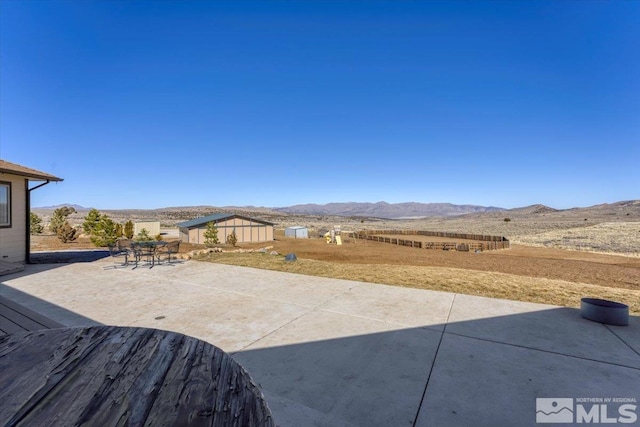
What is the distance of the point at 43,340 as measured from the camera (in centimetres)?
177

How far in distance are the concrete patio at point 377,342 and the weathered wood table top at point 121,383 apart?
1254mm

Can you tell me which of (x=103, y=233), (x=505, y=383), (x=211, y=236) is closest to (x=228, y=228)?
(x=211, y=236)

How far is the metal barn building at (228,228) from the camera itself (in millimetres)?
25453

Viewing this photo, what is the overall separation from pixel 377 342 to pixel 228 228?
24.9m

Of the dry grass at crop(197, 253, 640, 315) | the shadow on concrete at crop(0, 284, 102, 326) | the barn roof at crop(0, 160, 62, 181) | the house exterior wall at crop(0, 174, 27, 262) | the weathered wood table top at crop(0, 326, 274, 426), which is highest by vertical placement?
the barn roof at crop(0, 160, 62, 181)

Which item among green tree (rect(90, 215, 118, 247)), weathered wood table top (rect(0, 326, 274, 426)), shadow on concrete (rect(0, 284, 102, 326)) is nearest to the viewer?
weathered wood table top (rect(0, 326, 274, 426))

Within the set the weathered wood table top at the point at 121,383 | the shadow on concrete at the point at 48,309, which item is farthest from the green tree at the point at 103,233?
the weathered wood table top at the point at 121,383

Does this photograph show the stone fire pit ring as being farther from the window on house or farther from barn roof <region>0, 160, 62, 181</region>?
the window on house

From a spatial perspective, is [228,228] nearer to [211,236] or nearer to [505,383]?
A: [211,236]

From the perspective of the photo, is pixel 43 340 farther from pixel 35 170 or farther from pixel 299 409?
pixel 35 170

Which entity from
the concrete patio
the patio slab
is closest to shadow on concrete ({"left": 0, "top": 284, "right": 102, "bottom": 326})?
the concrete patio

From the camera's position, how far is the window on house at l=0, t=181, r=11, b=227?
838cm

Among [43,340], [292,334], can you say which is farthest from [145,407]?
[292,334]

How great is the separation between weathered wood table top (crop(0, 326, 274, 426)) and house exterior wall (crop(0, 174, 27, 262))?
9.86 m
